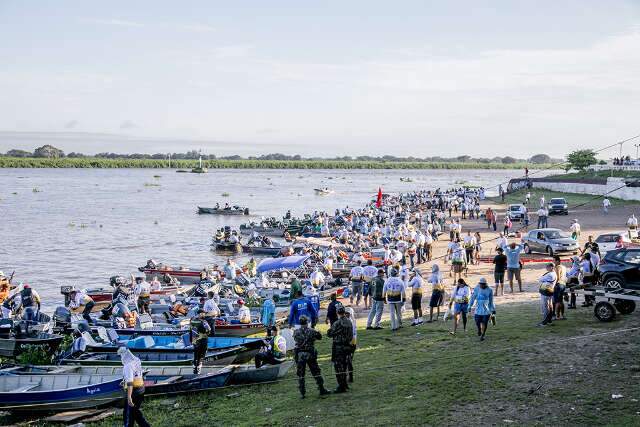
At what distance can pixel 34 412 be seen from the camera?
544 inches

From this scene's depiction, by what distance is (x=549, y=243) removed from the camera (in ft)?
94.4

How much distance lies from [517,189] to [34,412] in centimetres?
6882

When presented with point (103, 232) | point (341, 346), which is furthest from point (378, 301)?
point (103, 232)

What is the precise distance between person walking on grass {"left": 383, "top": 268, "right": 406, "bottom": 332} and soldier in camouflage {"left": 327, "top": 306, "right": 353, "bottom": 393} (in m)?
4.41

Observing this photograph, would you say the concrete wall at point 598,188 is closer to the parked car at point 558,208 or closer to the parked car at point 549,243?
the parked car at point 558,208

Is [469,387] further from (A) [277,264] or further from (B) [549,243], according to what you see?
(B) [549,243]

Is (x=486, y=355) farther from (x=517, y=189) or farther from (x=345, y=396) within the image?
(x=517, y=189)

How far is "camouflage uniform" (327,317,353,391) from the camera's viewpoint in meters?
12.2

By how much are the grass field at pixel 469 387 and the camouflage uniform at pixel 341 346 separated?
34cm

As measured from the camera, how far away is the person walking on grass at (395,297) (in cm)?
1681

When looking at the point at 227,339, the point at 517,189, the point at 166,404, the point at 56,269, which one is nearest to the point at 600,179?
the point at 517,189

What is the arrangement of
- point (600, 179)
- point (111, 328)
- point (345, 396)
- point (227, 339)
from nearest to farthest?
point (345, 396), point (227, 339), point (111, 328), point (600, 179)

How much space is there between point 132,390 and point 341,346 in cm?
393

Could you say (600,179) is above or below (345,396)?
above
